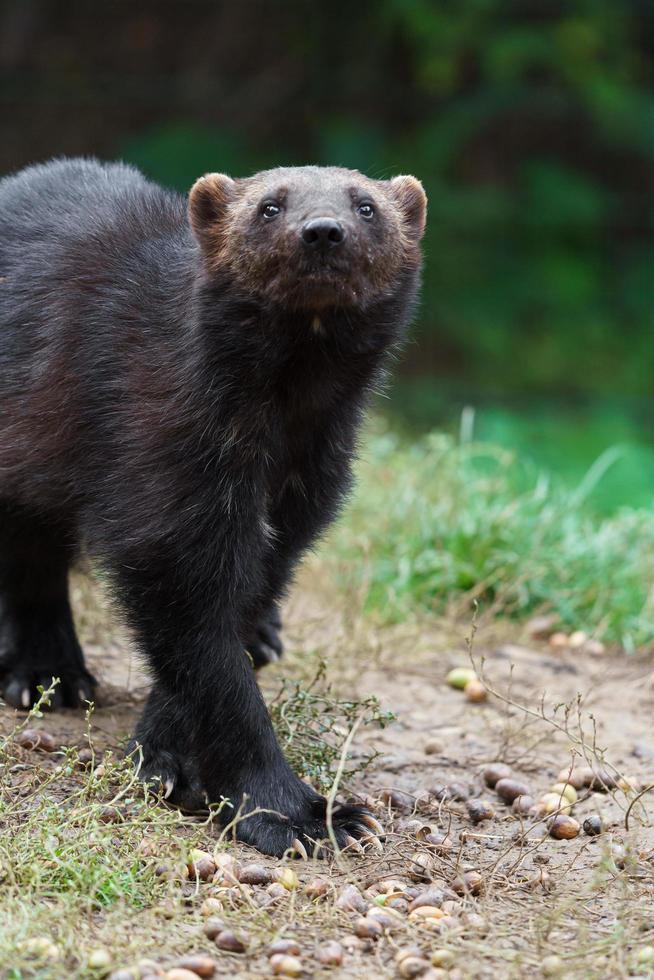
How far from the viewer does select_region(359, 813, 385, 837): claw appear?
13.2 feet

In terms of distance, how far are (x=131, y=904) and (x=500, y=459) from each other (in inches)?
170

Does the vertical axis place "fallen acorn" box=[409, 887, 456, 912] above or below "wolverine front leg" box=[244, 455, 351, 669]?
below

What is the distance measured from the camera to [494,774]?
179 inches

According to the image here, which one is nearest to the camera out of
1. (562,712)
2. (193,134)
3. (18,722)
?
(18,722)

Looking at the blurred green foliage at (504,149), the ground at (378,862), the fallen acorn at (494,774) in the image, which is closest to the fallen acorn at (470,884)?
the ground at (378,862)

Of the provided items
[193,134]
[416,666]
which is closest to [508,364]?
[193,134]

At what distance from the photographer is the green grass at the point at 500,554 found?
626 cm

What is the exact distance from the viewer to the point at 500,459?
287 inches

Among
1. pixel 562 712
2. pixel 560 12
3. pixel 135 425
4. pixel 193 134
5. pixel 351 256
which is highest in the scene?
pixel 560 12

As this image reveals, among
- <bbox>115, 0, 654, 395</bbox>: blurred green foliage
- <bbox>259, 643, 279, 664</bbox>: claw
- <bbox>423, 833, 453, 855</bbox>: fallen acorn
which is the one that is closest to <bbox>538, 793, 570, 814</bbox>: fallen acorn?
<bbox>423, 833, 453, 855</bbox>: fallen acorn

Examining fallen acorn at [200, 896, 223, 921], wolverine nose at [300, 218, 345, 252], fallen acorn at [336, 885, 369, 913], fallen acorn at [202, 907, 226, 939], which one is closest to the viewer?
fallen acorn at [202, 907, 226, 939]

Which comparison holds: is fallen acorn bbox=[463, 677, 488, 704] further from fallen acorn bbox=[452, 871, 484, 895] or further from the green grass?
fallen acorn bbox=[452, 871, 484, 895]

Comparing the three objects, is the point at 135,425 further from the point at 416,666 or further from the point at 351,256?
the point at 416,666

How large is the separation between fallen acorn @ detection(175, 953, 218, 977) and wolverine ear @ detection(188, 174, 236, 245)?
203 cm
